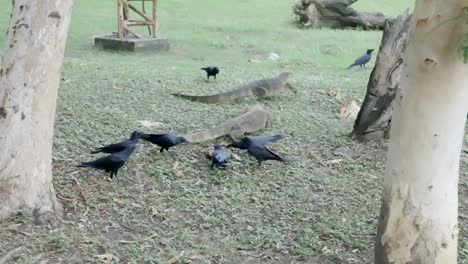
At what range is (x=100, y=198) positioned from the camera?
434 cm

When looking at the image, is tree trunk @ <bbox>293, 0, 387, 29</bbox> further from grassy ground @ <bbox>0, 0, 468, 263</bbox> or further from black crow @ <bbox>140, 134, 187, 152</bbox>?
black crow @ <bbox>140, 134, 187, 152</bbox>

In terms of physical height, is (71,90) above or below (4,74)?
below

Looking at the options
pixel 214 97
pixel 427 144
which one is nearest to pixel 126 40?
pixel 214 97

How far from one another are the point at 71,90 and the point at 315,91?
2769 millimetres

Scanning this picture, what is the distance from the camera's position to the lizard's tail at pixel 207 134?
548cm

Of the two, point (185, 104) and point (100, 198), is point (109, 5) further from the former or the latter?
point (100, 198)

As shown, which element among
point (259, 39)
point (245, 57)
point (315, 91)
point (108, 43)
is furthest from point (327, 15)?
point (315, 91)

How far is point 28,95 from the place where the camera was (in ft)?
12.3

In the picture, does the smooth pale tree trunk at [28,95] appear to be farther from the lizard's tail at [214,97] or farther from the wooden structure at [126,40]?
the wooden structure at [126,40]

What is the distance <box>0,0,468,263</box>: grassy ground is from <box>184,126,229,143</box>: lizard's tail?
0.08 meters

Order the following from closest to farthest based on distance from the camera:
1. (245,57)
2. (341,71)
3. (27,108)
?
(27,108) → (341,71) → (245,57)

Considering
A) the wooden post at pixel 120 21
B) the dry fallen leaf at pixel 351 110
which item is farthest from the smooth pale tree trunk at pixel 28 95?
the wooden post at pixel 120 21

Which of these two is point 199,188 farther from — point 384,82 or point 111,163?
point 384,82

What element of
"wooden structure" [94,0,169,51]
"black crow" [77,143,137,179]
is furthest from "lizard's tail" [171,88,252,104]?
"wooden structure" [94,0,169,51]
